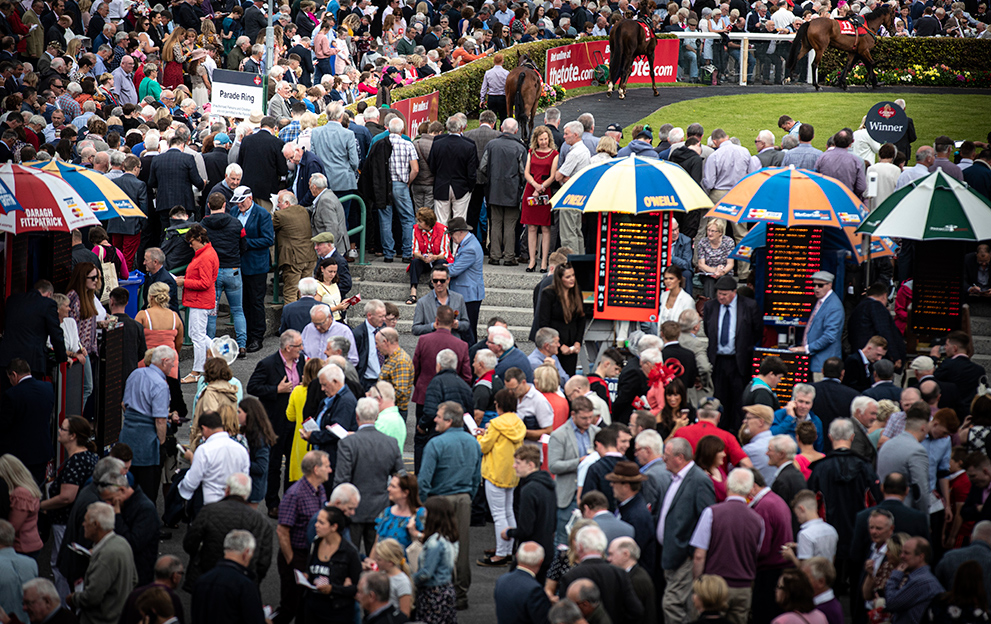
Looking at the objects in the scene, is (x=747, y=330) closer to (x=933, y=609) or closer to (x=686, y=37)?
(x=933, y=609)

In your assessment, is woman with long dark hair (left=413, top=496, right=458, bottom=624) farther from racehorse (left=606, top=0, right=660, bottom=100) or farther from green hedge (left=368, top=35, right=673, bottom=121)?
racehorse (left=606, top=0, right=660, bottom=100)

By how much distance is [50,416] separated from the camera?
1012 cm

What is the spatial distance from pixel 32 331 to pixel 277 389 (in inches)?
92.8

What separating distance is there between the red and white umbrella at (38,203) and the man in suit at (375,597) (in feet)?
16.6

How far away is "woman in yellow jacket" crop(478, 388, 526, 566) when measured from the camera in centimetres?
972

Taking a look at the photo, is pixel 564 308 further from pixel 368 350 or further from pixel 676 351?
pixel 368 350

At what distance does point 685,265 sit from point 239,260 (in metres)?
5.71

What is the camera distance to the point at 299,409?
10.4m

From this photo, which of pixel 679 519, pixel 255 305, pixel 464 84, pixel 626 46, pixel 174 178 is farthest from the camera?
pixel 626 46

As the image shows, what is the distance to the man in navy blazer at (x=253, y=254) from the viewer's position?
14469mm


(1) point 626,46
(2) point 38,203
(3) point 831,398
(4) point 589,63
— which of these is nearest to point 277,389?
(2) point 38,203

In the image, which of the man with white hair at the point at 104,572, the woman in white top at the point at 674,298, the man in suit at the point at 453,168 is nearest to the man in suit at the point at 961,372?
the woman in white top at the point at 674,298

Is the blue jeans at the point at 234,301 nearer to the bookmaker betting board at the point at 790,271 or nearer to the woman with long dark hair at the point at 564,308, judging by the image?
the woman with long dark hair at the point at 564,308

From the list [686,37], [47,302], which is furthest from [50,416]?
[686,37]
